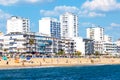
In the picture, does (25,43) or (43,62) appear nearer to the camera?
(43,62)

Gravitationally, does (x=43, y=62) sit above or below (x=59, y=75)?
above

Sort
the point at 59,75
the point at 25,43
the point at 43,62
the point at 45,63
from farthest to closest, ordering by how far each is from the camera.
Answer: the point at 25,43 → the point at 45,63 → the point at 43,62 → the point at 59,75

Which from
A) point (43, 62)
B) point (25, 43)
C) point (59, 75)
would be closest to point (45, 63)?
point (43, 62)

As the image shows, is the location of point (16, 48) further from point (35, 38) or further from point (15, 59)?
point (15, 59)

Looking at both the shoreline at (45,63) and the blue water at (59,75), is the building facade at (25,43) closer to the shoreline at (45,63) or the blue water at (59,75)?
the shoreline at (45,63)

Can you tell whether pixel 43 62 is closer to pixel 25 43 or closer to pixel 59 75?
pixel 25 43

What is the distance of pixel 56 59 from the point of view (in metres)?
165

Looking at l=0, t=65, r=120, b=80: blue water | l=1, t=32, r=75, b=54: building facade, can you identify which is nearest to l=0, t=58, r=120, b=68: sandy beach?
l=1, t=32, r=75, b=54: building facade

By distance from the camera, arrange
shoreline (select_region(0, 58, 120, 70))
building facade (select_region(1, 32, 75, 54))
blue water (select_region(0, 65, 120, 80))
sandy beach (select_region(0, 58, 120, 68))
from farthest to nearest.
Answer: building facade (select_region(1, 32, 75, 54))
sandy beach (select_region(0, 58, 120, 68))
shoreline (select_region(0, 58, 120, 70))
blue water (select_region(0, 65, 120, 80))

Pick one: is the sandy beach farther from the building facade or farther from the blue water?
the blue water

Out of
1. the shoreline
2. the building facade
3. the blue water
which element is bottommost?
the blue water

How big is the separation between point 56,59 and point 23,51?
83.6 feet

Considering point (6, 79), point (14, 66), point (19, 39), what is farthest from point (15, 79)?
point (19, 39)

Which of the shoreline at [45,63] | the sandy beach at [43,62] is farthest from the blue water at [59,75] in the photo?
the sandy beach at [43,62]
